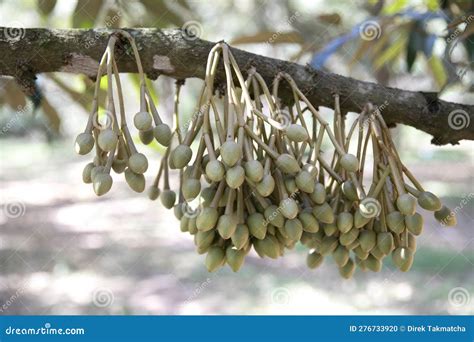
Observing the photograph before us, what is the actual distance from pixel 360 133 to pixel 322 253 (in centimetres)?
22

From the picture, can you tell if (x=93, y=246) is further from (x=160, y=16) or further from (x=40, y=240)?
(x=160, y=16)

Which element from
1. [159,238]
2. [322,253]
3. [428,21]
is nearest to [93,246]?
[159,238]

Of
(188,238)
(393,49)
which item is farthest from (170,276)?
(393,49)

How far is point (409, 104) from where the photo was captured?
114 centimetres

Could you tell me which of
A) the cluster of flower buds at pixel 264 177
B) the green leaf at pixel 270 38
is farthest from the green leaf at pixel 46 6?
the cluster of flower buds at pixel 264 177

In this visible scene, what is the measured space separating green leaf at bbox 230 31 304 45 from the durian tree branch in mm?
898

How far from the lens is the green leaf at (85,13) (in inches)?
64.0

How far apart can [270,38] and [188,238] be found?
4.36 metres

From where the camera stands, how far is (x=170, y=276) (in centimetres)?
473

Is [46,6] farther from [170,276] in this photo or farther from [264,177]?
[170,276]

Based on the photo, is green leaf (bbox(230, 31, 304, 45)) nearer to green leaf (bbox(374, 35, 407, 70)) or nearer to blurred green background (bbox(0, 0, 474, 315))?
blurred green background (bbox(0, 0, 474, 315))
